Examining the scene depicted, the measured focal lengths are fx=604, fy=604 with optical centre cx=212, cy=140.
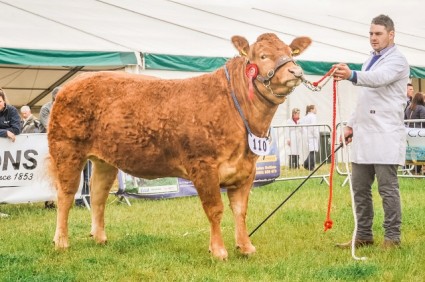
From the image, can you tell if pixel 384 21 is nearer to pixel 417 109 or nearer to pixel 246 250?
pixel 246 250

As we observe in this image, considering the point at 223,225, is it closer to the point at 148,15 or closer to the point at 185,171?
the point at 185,171

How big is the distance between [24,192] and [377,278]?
6.09m

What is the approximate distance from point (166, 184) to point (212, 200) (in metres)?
5.11

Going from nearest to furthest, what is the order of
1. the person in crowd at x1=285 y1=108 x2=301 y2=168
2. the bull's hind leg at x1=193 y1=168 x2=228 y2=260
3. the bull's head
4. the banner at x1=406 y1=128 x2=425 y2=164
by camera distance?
the bull's head
the bull's hind leg at x1=193 y1=168 x2=228 y2=260
the banner at x1=406 y1=128 x2=425 y2=164
the person in crowd at x1=285 y1=108 x2=301 y2=168

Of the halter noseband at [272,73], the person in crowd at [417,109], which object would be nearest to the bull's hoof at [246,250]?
the halter noseband at [272,73]

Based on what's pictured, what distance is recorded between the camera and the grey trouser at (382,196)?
5668mm

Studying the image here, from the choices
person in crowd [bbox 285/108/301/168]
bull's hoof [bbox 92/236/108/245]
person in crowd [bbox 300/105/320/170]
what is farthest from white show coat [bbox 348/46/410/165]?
person in crowd [bbox 285/108/301/168]

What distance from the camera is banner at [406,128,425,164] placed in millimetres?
11555

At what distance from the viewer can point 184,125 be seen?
5258 millimetres

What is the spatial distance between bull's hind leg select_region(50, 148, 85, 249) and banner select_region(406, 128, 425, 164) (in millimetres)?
7630

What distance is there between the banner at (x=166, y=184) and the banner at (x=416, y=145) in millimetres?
2720

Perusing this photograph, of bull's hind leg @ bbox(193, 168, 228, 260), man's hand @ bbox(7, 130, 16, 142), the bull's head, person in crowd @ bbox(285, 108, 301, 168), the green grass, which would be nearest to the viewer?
the green grass

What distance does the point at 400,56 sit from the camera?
5617 mm

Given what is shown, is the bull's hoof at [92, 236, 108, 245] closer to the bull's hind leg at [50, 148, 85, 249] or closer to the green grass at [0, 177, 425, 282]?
the green grass at [0, 177, 425, 282]
